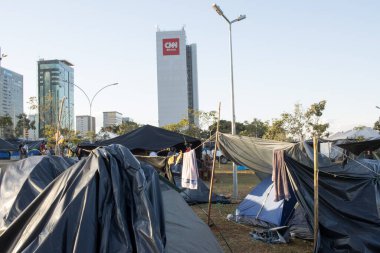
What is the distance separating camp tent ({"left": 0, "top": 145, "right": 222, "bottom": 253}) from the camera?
9.74 feet

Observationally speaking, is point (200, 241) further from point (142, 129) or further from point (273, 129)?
point (273, 129)

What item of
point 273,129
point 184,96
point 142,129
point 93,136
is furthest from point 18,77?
point 142,129

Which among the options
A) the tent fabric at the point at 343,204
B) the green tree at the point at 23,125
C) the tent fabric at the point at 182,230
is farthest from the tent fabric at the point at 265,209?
the green tree at the point at 23,125

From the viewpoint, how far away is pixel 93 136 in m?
46.5

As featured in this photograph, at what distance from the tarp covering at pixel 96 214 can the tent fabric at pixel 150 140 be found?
539 inches

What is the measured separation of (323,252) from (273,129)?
28392 mm

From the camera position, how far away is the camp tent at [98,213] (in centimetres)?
297

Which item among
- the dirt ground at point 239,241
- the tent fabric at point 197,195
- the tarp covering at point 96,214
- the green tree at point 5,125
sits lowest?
the dirt ground at point 239,241

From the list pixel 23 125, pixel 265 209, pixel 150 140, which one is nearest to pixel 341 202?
pixel 265 209

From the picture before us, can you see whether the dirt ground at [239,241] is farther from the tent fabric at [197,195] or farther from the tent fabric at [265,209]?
the tent fabric at [197,195]

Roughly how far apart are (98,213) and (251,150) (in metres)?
5.92

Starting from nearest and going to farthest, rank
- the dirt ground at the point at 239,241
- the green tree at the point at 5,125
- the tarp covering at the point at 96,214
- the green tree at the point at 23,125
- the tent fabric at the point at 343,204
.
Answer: the tarp covering at the point at 96,214 → the tent fabric at the point at 343,204 → the dirt ground at the point at 239,241 → the green tree at the point at 5,125 → the green tree at the point at 23,125

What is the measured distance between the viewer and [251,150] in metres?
8.68

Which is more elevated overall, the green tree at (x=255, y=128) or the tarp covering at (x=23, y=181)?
the green tree at (x=255, y=128)
